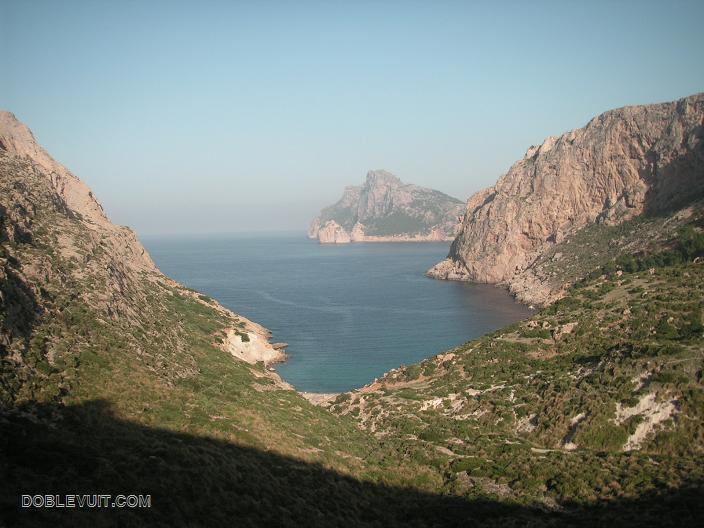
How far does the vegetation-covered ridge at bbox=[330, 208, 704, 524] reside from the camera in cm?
2548

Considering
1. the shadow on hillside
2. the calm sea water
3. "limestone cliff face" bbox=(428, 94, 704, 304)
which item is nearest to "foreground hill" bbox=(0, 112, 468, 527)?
the shadow on hillside

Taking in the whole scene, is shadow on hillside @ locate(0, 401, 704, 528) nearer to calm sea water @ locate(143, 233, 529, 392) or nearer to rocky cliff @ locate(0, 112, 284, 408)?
rocky cliff @ locate(0, 112, 284, 408)

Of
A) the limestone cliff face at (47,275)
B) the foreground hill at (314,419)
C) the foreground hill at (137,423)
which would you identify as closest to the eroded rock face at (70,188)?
the limestone cliff face at (47,275)

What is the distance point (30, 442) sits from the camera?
17125mm

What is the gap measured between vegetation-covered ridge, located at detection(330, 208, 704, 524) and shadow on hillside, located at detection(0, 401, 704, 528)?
1.40m

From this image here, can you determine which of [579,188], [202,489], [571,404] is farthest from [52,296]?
[579,188]

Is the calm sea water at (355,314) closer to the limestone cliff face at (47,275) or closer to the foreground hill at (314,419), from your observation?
the foreground hill at (314,419)

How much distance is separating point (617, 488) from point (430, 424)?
46.5 ft

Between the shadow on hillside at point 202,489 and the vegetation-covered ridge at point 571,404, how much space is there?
1395mm

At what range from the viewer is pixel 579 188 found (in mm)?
140000

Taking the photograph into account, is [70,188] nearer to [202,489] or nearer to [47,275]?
[47,275]

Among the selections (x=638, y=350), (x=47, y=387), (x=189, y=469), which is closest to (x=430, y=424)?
(x=638, y=350)

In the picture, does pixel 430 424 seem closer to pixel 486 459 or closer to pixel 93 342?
pixel 486 459

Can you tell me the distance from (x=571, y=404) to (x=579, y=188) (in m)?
118
